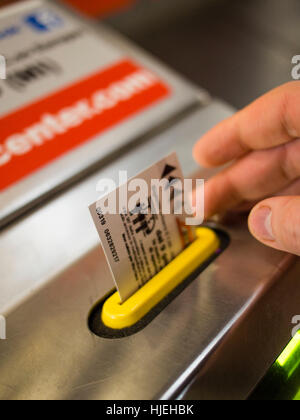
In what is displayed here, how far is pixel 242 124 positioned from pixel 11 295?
41cm

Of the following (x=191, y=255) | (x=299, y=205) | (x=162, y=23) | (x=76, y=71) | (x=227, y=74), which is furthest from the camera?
(x=162, y=23)

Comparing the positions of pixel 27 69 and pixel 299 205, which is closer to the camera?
pixel 299 205

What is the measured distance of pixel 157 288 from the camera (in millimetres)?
583

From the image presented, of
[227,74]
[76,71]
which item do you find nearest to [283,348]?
[76,71]

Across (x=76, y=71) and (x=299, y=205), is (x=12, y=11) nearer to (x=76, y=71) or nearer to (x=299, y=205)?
(x=76, y=71)

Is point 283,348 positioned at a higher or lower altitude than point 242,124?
lower

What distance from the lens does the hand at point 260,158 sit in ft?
1.89

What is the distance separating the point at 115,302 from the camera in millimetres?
578

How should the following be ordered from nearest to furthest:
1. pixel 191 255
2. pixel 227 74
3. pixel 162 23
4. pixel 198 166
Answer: pixel 191 255, pixel 198 166, pixel 227 74, pixel 162 23
